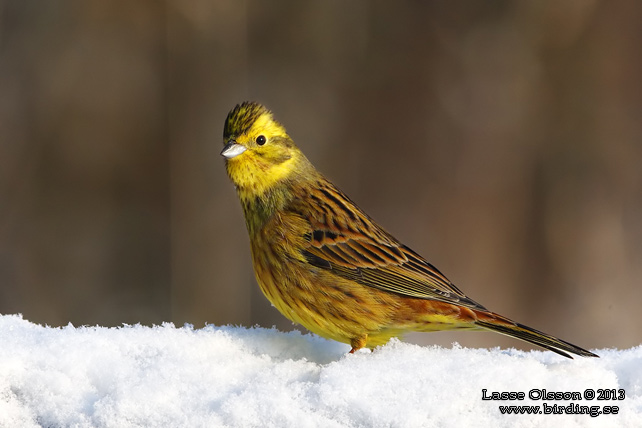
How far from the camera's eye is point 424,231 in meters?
6.15

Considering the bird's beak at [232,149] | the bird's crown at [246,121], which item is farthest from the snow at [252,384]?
the bird's crown at [246,121]

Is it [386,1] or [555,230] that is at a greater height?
[386,1]

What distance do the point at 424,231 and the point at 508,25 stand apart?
5.65 feet

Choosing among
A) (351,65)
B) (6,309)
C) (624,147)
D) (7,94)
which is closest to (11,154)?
(7,94)

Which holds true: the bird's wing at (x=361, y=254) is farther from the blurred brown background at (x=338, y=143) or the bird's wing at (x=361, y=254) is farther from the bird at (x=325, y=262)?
the blurred brown background at (x=338, y=143)

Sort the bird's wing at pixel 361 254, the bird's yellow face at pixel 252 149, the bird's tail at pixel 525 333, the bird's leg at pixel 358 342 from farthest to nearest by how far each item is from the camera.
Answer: the bird's yellow face at pixel 252 149
the bird's wing at pixel 361 254
the bird's leg at pixel 358 342
the bird's tail at pixel 525 333

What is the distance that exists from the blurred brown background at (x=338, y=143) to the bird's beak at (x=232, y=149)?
10.8ft

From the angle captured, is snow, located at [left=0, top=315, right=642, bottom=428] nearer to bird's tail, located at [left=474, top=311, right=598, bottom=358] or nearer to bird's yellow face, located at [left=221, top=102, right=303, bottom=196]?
bird's tail, located at [left=474, top=311, right=598, bottom=358]

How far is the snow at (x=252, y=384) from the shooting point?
1700 mm

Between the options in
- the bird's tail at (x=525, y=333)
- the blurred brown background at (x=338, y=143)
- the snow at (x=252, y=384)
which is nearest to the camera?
the snow at (x=252, y=384)

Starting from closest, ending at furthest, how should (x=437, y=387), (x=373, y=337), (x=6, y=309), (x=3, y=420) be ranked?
(x=3, y=420) < (x=437, y=387) < (x=373, y=337) < (x=6, y=309)

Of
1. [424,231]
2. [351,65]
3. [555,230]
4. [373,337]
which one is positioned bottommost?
[373,337]

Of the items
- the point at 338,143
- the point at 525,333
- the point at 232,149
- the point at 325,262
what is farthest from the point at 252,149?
the point at 338,143

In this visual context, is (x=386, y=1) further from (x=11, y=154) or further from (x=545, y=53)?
(x=11, y=154)
